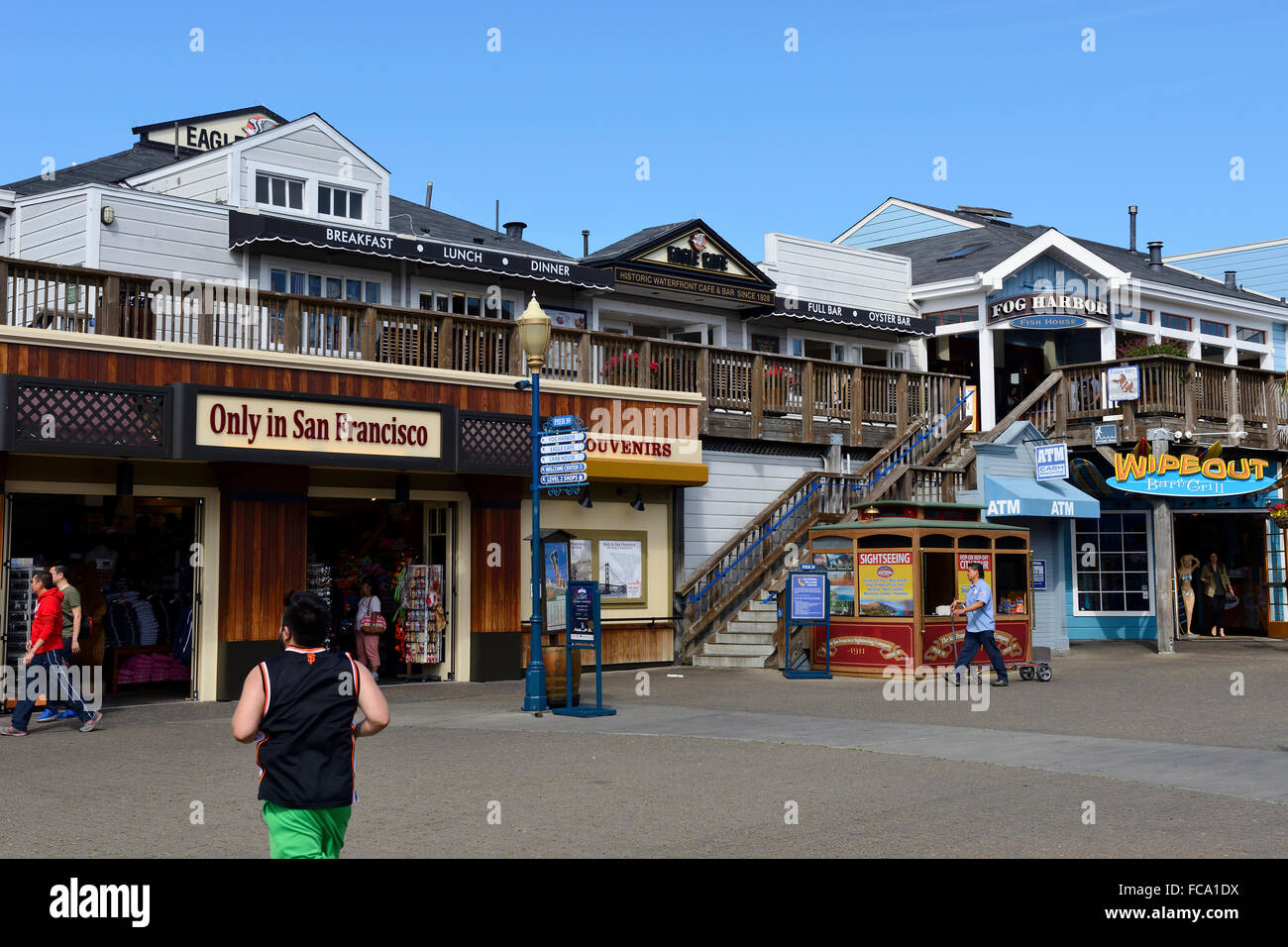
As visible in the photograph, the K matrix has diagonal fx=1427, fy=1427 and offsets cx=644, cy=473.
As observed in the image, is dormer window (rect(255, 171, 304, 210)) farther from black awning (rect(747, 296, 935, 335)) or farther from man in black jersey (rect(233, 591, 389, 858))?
man in black jersey (rect(233, 591, 389, 858))

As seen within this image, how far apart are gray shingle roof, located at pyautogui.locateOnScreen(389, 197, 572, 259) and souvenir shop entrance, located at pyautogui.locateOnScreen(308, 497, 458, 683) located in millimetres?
6645

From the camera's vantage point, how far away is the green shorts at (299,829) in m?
5.42

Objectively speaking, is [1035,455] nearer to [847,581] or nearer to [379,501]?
[847,581]

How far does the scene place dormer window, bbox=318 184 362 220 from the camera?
24.4 m

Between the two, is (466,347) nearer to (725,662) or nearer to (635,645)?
(635,645)

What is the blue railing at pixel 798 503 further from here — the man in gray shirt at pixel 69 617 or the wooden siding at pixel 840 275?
the man in gray shirt at pixel 69 617

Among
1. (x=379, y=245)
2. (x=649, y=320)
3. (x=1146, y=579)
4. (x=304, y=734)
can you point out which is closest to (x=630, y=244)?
(x=649, y=320)

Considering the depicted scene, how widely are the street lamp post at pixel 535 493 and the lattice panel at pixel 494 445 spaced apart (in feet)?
10.3

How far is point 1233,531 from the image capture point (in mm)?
30703

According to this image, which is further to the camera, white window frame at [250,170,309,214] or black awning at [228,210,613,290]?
white window frame at [250,170,309,214]

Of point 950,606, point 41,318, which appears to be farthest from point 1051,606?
point 41,318

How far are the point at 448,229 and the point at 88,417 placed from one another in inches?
517

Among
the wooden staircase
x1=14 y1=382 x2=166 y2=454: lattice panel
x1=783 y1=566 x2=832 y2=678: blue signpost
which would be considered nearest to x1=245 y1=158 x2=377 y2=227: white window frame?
x1=14 y1=382 x2=166 y2=454: lattice panel

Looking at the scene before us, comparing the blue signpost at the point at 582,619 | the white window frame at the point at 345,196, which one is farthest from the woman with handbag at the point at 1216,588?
the white window frame at the point at 345,196
